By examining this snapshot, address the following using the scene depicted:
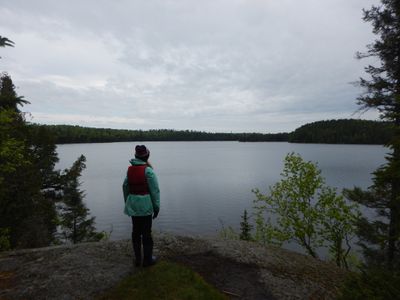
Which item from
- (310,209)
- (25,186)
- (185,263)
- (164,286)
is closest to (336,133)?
(310,209)

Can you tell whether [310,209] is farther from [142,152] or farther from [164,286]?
[142,152]

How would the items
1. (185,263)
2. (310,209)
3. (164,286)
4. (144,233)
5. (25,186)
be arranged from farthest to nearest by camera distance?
(25,186) → (310,209) → (185,263) → (144,233) → (164,286)

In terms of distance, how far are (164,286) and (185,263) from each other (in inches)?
59.2

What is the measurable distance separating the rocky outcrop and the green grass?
39 cm

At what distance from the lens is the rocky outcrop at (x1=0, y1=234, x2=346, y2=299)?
223 inches

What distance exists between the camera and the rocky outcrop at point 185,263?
18.6 feet

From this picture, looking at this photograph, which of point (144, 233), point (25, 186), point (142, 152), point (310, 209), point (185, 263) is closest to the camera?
point (142, 152)

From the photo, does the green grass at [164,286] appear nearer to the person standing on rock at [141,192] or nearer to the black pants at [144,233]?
the black pants at [144,233]

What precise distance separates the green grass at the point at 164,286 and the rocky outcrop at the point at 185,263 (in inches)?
15.4

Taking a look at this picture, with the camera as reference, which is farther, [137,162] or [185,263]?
[185,263]

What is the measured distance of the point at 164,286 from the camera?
5.40 m

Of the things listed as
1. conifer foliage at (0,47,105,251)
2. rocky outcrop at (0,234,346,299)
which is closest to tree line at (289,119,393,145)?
conifer foliage at (0,47,105,251)

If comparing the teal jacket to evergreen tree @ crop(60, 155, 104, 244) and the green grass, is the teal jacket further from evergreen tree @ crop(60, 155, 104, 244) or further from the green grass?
evergreen tree @ crop(60, 155, 104, 244)

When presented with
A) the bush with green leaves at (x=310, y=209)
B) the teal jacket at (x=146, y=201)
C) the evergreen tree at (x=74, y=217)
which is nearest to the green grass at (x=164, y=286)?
the teal jacket at (x=146, y=201)
